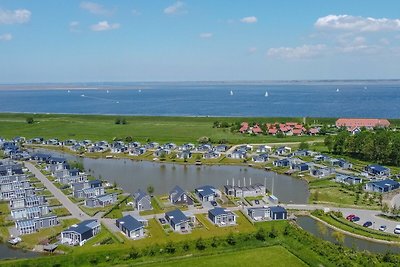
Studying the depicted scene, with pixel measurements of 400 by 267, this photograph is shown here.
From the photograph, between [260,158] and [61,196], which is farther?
[260,158]

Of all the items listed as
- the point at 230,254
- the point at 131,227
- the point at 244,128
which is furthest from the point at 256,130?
the point at 230,254

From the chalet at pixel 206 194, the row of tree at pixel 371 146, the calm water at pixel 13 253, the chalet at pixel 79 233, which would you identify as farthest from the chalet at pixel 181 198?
the row of tree at pixel 371 146

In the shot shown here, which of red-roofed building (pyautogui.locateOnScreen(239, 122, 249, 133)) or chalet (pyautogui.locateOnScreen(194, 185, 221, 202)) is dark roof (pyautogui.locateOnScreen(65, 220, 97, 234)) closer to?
chalet (pyautogui.locateOnScreen(194, 185, 221, 202))

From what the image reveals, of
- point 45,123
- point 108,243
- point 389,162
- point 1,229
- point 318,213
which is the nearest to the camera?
point 108,243

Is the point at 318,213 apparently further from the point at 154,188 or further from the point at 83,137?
the point at 83,137

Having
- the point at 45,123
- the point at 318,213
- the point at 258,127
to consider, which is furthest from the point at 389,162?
the point at 45,123

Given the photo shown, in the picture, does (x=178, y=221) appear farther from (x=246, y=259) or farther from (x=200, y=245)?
(x=246, y=259)

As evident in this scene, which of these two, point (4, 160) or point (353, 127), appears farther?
point (353, 127)
